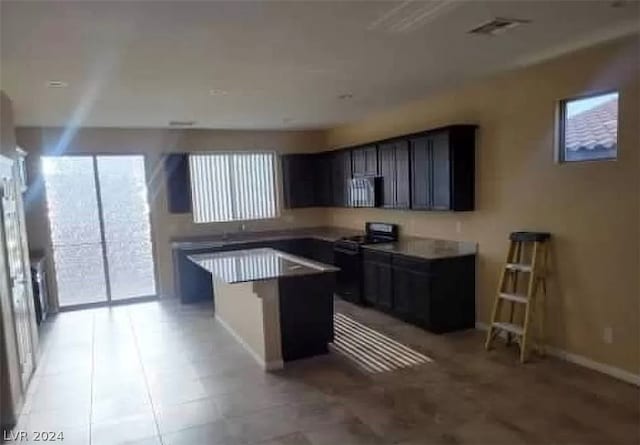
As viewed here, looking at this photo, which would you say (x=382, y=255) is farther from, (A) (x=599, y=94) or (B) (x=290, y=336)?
(A) (x=599, y=94)

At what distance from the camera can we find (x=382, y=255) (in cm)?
566

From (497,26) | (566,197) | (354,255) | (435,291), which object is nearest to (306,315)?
(435,291)

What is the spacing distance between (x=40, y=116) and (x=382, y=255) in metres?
4.46

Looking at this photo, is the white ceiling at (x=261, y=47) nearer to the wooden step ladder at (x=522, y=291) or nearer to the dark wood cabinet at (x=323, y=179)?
the wooden step ladder at (x=522, y=291)

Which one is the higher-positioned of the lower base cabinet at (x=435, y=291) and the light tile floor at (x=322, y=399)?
the lower base cabinet at (x=435, y=291)

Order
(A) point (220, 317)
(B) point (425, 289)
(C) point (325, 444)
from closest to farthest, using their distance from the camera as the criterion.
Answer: (C) point (325, 444) < (B) point (425, 289) < (A) point (220, 317)

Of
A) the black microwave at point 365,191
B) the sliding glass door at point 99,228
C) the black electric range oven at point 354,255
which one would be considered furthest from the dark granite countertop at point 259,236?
the sliding glass door at point 99,228

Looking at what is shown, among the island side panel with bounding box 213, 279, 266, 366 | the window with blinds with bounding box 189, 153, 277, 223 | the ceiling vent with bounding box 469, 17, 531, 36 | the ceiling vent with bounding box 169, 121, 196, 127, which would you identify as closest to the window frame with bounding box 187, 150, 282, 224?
the window with blinds with bounding box 189, 153, 277, 223

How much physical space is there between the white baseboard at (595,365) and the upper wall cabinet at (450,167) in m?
1.66

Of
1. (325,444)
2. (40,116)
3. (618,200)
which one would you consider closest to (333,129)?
(40,116)

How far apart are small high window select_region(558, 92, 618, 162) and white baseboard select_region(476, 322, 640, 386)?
1708 mm

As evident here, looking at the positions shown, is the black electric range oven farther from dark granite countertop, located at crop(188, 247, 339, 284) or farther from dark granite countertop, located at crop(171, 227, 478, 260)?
dark granite countertop, located at crop(188, 247, 339, 284)

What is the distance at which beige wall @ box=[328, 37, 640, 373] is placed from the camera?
3.54 metres

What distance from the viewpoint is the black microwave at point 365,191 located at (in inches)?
250
